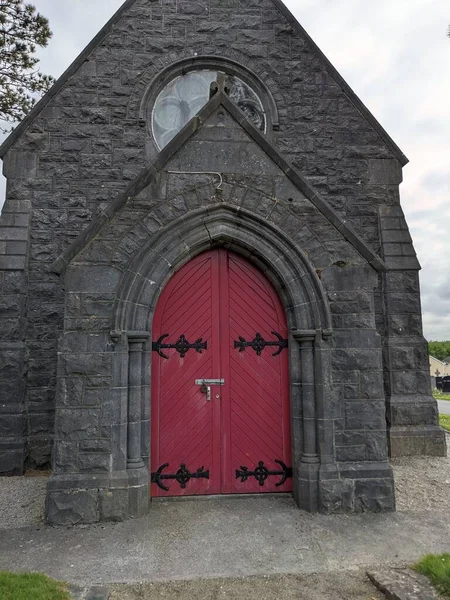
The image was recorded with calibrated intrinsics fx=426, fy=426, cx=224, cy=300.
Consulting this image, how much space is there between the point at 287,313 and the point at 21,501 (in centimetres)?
415

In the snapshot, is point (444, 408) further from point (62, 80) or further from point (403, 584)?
point (62, 80)

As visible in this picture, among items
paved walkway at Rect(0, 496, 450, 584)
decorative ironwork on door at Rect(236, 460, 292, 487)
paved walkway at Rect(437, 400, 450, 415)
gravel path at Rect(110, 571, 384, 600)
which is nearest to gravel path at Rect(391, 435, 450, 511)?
paved walkway at Rect(0, 496, 450, 584)

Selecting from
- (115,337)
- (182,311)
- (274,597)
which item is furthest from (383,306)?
(274,597)

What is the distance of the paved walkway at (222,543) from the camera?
3648 millimetres

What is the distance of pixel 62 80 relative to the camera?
773cm

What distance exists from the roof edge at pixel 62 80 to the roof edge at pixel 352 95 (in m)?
3.05

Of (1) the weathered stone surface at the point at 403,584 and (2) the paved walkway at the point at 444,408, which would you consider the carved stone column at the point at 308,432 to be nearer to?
(1) the weathered stone surface at the point at 403,584

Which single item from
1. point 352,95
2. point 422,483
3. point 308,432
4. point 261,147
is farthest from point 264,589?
point 352,95

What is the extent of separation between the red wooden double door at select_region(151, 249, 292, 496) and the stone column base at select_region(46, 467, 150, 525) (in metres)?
0.55

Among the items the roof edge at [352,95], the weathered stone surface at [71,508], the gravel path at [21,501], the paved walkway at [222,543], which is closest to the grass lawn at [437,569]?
the paved walkway at [222,543]

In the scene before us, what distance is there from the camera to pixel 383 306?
25.3 feet

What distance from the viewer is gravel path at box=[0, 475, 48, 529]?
473cm

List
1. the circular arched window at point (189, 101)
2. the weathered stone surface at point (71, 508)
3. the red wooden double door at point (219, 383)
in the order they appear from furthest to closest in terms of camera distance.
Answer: the circular arched window at point (189, 101), the red wooden double door at point (219, 383), the weathered stone surface at point (71, 508)

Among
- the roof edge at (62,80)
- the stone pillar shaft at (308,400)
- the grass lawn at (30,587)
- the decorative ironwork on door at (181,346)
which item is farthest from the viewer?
the roof edge at (62,80)
